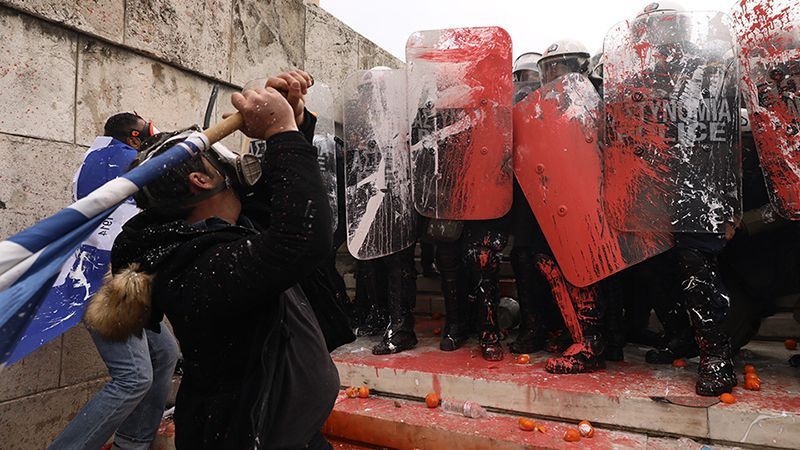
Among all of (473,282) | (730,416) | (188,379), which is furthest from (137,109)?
(730,416)

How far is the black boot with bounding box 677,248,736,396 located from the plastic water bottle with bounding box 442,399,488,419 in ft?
3.72

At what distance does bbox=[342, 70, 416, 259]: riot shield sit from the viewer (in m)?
3.86

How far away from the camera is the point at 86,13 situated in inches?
132

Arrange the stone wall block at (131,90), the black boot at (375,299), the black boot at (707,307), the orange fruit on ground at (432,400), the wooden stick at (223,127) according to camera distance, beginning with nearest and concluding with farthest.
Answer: the wooden stick at (223,127) < the black boot at (707,307) < the orange fruit on ground at (432,400) < the stone wall block at (131,90) < the black boot at (375,299)

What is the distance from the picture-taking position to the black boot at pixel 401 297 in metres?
3.99

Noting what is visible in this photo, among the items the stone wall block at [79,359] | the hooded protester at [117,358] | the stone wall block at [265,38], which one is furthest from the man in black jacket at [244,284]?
the stone wall block at [265,38]

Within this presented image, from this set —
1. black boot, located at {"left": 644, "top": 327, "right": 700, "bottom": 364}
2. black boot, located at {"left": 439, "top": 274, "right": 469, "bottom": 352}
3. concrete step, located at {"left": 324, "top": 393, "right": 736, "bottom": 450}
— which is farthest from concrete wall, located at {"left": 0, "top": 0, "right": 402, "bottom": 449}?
black boot, located at {"left": 644, "top": 327, "right": 700, "bottom": 364}

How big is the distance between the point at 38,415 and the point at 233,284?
2684mm

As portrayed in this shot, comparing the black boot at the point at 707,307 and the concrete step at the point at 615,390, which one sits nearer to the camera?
the concrete step at the point at 615,390

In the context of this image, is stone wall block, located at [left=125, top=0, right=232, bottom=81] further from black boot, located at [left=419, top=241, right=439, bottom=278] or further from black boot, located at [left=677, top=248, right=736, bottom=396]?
black boot, located at [left=677, top=248, right=736, bottom=396]

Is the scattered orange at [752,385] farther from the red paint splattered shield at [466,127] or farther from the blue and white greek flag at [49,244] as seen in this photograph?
the blue and white greek flag at [49,244]

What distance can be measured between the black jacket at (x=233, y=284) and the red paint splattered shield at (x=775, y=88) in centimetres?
255

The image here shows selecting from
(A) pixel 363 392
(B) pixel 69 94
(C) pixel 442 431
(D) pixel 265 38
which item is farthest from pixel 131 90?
(C) pixel 442 431

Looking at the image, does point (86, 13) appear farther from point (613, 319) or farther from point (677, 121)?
point (613, 319)
